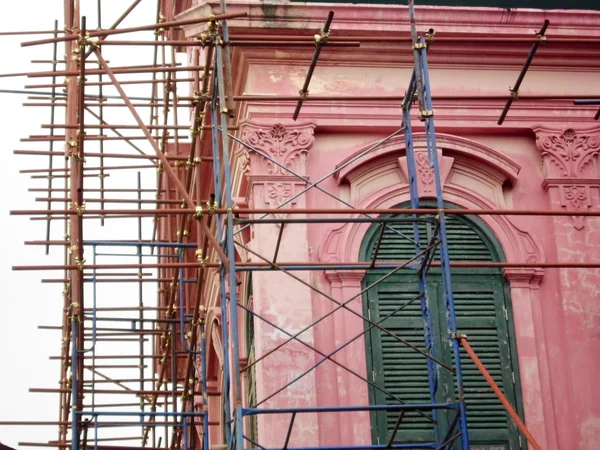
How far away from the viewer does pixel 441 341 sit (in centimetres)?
1784

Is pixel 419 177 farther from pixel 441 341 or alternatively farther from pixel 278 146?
pixel 441 341

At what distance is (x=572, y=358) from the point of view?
1778cm

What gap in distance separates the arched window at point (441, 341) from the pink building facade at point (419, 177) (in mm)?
98

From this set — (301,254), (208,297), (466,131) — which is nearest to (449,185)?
(466,131)

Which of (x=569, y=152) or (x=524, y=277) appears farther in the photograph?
(x=569, y=152)

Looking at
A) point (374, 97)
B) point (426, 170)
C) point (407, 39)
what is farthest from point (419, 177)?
point (407, 39)

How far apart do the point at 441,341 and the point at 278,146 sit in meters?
2.74

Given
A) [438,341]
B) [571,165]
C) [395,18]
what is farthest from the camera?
[395,18]

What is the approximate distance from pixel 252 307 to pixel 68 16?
560 cm

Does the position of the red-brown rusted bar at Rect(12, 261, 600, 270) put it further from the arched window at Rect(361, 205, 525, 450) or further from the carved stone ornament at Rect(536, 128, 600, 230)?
the carved stone ornament at Rect(536, 128, 600, 230)

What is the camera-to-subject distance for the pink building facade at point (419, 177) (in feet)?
57.4

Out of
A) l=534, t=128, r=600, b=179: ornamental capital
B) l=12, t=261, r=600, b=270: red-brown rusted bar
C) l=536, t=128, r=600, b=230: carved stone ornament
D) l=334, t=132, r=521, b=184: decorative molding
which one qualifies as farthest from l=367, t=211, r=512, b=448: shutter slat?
l=534, t=128, r=600, b=179: ornamental capital

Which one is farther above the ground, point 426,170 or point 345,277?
point 426,170

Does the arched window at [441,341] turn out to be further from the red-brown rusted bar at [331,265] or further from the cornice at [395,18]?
the cornice at [395,18]
